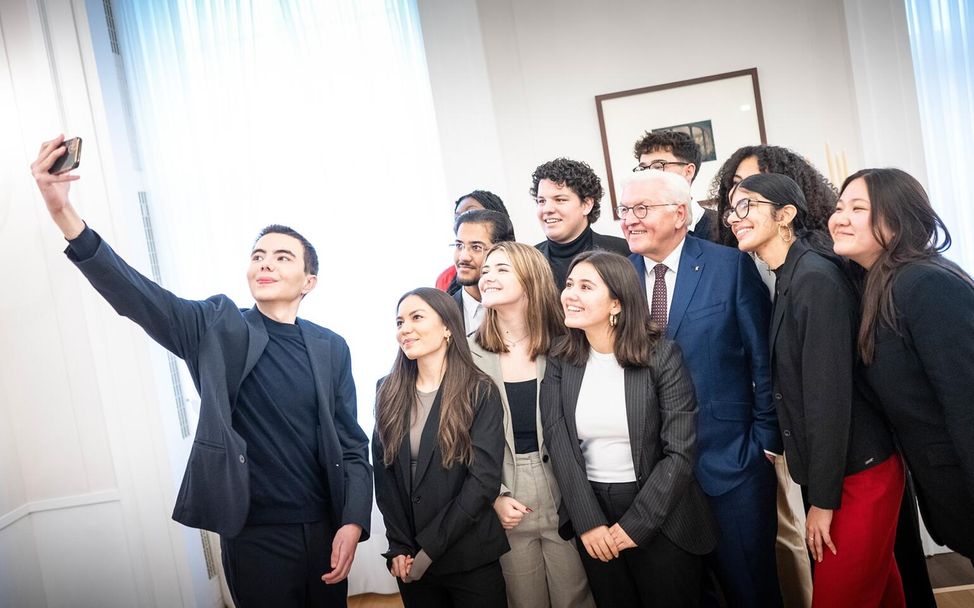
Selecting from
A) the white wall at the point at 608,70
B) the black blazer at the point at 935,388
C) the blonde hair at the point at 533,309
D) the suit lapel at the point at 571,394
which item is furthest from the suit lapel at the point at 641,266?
the white wall at the point at 608,70

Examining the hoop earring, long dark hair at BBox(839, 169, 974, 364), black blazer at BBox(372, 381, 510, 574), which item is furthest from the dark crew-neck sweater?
long dark hair at BBox(839, 169, 974, 364)

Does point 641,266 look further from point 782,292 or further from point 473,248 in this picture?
point 473,248

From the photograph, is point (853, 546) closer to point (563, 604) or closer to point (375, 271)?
point (563, 604)

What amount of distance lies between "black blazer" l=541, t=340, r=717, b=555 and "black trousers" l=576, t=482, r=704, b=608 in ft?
0.13

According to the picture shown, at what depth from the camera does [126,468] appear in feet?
9.99

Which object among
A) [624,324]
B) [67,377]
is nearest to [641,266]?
[624,324]

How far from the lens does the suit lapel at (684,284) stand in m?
2.20

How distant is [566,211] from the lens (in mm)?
2789

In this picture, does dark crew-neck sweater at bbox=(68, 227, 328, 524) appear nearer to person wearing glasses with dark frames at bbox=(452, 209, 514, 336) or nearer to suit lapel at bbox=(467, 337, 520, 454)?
suit lapel at bbox=(467, 337, 520, 454)

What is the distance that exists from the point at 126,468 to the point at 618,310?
7.28 ft

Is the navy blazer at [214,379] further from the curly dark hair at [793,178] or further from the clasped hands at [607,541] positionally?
the curly dark hair at [793,178]

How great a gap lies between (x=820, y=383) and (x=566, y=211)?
1.20 m

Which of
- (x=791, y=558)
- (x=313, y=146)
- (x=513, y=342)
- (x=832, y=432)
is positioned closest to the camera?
(x=832, y=432)

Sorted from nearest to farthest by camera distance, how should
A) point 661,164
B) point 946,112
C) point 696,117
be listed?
point 661,164 < point 946,112 < point 696,117
